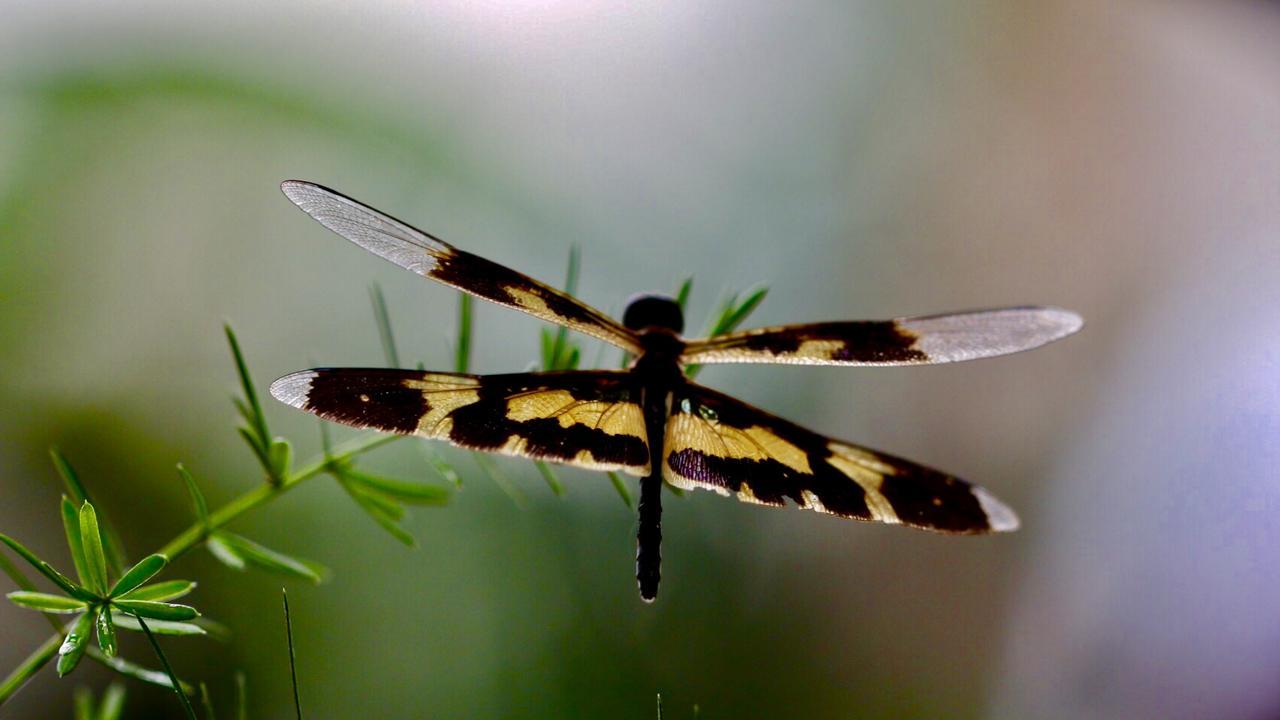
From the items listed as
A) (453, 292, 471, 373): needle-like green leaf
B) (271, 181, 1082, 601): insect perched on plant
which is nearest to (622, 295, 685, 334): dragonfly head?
(271, 181, 1082, 601): insect perched on plant

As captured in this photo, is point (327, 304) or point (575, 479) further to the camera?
point (327, 304)

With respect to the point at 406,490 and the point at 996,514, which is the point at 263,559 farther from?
the point at 996,514

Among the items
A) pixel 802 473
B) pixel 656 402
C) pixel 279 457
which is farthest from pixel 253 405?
pixel 802 473

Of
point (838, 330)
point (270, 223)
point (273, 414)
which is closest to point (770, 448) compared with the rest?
point (838, 330)

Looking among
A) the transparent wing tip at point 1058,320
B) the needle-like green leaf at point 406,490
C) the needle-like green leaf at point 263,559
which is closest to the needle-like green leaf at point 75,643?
the needle-like green leaf at point 263,559

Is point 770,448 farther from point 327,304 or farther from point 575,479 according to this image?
point 327,304

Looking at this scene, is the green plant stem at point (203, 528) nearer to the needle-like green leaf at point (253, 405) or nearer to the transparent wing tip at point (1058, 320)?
the needle-like green leaf at point (253, 405)
